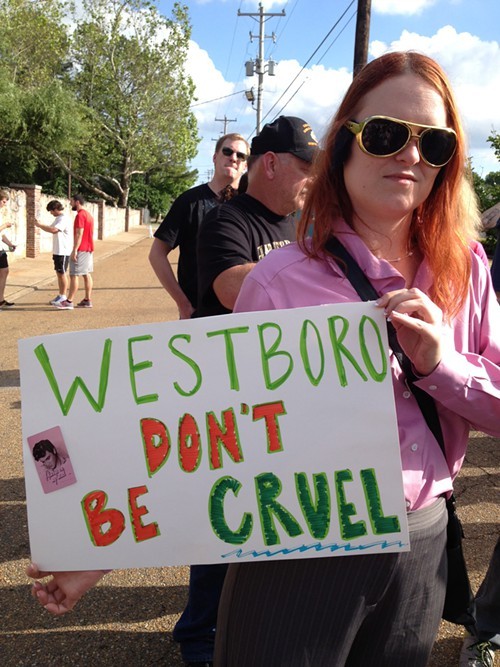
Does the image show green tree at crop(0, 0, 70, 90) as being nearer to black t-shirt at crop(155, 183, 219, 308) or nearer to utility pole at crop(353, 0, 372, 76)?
utility pole at crop(353, 0, 372, 76)

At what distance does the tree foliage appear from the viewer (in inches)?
1125

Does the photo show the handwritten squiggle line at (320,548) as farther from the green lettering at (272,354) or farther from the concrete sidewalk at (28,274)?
the concrete sidewalk at (28,274)

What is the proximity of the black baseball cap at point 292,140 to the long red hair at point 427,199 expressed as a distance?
3.07ft

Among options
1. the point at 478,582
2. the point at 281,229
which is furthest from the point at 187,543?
the point at 478,582

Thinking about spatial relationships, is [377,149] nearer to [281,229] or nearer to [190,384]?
[190,384]

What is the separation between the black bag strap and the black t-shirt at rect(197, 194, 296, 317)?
90 centimetres

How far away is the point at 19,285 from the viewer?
12.5 meters

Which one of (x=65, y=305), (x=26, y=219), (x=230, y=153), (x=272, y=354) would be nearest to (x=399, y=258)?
(x=272, y=354)

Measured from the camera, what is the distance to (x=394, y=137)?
127cm

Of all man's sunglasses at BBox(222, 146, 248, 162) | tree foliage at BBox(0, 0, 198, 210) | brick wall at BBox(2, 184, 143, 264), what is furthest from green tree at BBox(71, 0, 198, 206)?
man's sunglasses at BBox(222, 146, 248, 162)

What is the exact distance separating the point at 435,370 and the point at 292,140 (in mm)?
1392

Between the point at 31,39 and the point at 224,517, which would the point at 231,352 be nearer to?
the point at 224,517

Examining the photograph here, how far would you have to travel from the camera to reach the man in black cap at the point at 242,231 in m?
2.25

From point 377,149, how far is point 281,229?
1.24 meters
